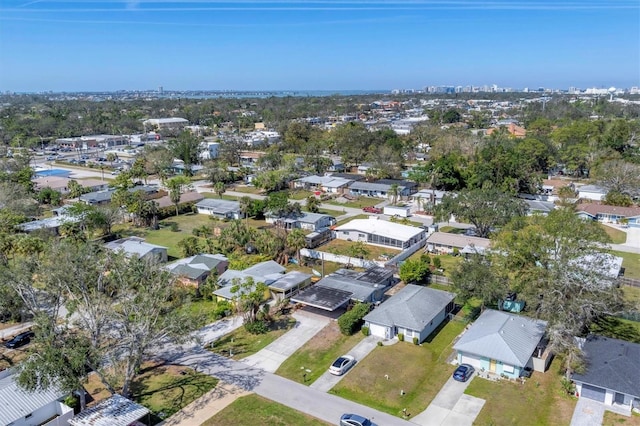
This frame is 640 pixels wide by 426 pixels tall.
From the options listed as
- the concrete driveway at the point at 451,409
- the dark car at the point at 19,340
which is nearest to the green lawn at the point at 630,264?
the concrete driveway at the point at 451,409

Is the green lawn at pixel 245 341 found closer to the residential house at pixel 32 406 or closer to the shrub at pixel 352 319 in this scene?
the shrub at pixel 352 319

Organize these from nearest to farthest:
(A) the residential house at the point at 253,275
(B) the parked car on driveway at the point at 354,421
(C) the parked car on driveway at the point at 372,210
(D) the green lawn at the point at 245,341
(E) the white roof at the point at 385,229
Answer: (B) the parked car on driveway at the point at 354,421 → (D) the green lawn at the point at 245,341 → (A) the residential house at the point at 253,275 → (E) the white roof at the point at 385,229 → (C) the parked car on driveway at the point at 372,210

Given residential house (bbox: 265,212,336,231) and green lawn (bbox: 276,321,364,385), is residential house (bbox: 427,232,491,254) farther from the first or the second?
green lawn (bbox: 276,321,364,385)

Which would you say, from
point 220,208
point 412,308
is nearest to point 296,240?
point 412,308

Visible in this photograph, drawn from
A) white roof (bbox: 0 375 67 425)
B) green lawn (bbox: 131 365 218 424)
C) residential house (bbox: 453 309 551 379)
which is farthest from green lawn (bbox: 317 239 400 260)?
white roof (bbox: 0 375 67 425)

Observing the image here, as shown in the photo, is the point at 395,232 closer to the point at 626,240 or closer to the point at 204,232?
the point at 204,232

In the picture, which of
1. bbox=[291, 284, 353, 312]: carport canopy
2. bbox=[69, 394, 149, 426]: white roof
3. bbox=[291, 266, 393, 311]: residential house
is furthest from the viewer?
bbox=[291, 266, 393, 311]: residential house

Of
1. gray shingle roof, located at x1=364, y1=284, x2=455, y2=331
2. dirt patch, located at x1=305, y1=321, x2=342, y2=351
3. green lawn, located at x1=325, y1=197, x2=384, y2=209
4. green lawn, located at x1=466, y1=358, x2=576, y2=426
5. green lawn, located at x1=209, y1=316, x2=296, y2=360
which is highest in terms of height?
gray shingle roof, located at x1=364, y1=284, x2=455, y2=331

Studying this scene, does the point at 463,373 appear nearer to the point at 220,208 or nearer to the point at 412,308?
the point at 412,308
